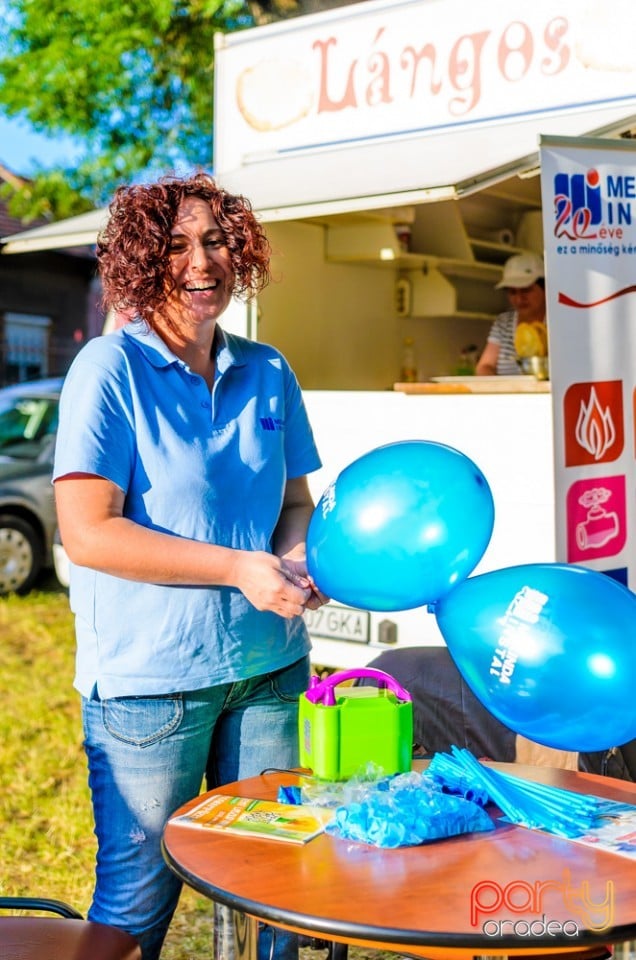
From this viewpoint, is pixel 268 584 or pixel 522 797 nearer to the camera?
pixel 522 797

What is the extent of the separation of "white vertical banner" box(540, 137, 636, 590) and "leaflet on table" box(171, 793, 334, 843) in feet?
6.78

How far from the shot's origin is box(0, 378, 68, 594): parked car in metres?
8.35

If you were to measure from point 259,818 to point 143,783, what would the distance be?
32cm

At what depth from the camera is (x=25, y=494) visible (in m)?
8.34

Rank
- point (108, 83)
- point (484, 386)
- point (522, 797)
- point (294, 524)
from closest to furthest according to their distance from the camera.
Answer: point (522, 797) < point (294, 524) < point (484, 386) < point (108, 83)

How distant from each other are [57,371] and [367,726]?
16703mm

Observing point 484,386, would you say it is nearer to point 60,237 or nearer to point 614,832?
point 60,237

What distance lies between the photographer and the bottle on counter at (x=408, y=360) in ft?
25.0

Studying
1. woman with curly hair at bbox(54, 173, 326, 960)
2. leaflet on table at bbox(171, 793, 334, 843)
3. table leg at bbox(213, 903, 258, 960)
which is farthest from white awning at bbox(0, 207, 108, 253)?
table leg at bbox(213, 903, 258, 960)

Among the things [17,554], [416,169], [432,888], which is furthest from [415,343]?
[432,888]

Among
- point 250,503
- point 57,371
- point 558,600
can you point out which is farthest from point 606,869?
point 57,371

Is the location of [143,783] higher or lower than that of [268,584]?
lower

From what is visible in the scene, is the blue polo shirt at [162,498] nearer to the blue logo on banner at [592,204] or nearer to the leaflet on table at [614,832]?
the leaflet on table at [614,832]

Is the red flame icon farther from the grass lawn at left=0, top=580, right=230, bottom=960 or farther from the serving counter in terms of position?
the grass lawn at left=0, top=580, right=230, bottom=960
